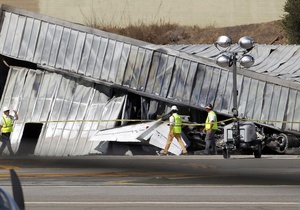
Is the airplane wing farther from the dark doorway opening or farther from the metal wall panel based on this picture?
the dark doorway opening

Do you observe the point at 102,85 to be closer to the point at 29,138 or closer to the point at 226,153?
the point at 29,138

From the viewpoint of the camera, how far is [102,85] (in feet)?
109

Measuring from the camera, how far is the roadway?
43.3ft

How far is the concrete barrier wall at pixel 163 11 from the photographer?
46.5m

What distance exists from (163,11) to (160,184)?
105 ft

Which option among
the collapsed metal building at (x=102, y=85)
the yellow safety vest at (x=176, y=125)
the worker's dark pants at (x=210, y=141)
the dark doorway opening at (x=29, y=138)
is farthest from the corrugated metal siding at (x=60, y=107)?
the worker's dark pants at (x=210, y=141)

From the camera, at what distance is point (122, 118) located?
32281 mm

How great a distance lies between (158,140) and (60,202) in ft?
56.2

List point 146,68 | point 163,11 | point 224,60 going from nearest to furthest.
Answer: point 224,60 < point 146,68 < point 163,11

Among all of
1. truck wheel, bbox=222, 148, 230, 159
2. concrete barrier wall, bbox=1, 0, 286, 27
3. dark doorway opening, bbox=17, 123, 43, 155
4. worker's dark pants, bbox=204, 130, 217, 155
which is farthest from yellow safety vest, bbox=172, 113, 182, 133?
concrete barrier wall, bbox=1, 0, 286, 27

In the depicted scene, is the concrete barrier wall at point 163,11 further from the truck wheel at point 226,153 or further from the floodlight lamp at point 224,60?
the truck wheel at point 226,153

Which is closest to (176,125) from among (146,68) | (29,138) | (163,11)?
(146,68)

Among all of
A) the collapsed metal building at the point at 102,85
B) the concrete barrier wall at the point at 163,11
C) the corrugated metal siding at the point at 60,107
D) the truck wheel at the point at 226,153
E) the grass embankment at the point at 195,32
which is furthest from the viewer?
the concrete barrier wall at the point at 163,11

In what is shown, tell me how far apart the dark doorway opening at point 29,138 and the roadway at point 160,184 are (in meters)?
10.4
